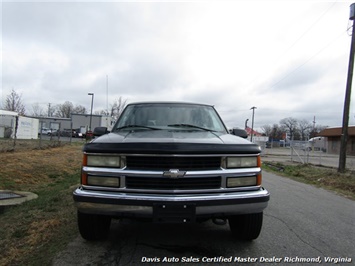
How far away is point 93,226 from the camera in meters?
3.57

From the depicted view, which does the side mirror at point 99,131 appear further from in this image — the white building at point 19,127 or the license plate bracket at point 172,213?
the white building at point 19,127

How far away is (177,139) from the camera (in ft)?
10.8

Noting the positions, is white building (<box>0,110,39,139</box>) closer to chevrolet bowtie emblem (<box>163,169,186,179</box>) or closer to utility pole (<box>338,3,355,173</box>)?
utility pole (<box>338,3,355,173</box>)

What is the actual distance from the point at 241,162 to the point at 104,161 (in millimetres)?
Answer: 1522

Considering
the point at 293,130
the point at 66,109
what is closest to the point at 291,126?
the point at 293,130

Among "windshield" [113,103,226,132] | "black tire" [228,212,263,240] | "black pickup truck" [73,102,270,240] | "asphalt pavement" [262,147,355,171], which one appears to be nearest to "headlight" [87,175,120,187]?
"black pickup truck" [73,102,270,240]

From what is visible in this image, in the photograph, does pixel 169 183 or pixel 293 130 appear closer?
pixel 169 183

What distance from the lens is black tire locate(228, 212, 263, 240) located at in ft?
12.0

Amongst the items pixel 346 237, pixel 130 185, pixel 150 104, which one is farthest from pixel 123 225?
pixel 346 237

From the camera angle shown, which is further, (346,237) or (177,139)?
(346,237)

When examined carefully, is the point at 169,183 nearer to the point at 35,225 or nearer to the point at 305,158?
the point at 35,225

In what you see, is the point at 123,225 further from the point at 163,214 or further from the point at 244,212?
the point at 244,212

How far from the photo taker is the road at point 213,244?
3.33 m

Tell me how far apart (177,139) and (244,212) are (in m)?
1.08
